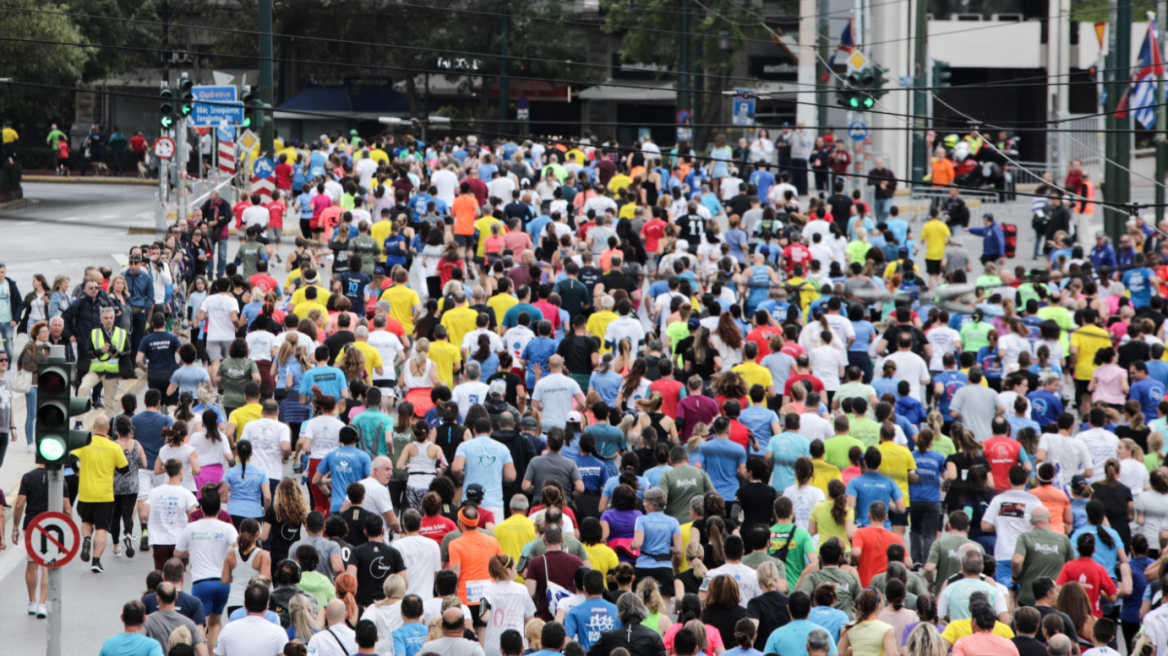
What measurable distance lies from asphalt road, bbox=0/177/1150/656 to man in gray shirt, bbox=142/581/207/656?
218 cm

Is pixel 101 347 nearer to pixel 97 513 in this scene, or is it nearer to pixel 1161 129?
pixel 97 513

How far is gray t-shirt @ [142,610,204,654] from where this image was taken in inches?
337

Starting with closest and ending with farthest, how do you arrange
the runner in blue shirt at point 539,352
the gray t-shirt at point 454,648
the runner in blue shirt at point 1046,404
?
the gray t-shirt at point 454,648, the runner in blue shirt at point 1046,404, the runner in blue shirt at point 539,352

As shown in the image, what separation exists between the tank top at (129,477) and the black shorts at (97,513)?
0.50ft

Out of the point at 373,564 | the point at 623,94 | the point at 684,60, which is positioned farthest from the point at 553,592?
the point at 623,94

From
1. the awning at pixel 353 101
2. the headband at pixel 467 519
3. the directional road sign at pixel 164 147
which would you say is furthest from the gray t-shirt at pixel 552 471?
the awning at pixel 353 101

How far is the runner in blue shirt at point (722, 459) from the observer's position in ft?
38.1

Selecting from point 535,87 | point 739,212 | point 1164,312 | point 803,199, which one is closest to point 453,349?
point 1164,312

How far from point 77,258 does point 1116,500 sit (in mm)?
23177

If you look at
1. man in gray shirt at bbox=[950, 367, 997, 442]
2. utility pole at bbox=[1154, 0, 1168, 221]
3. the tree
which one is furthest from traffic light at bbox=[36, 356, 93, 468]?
the tree

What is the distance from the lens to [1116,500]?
11.3 metres

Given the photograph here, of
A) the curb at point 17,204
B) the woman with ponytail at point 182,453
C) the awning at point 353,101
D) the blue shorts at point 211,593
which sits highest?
the awning at point 353,101

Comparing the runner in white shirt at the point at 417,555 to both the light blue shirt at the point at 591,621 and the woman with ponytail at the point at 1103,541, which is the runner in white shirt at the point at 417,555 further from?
the woman with ponytail at the point at 1103,541

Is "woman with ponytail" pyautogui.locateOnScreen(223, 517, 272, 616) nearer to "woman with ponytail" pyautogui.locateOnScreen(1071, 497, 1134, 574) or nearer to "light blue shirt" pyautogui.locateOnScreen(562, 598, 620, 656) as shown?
"light blue shirt" pyautogui.locateOnScreen(562, 598, 620, 656)
